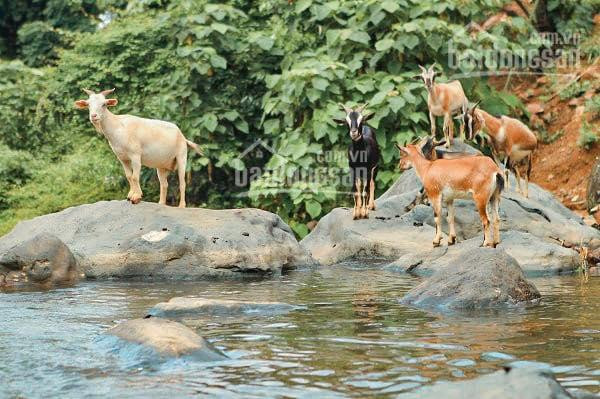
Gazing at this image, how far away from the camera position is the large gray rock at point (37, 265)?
11.5 m

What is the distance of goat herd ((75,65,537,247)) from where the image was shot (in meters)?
12.0

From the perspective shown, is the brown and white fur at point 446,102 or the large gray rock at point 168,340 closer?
the large gray rock at point 168,340

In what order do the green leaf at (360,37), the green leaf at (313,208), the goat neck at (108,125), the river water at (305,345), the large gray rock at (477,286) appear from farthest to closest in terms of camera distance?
the green leaf at (360,37) → the green leaf at (313,208) → the goat neck at (108,125) → the large gray rock at (477,286) → the river water at (305,345)

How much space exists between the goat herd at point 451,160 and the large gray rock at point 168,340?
5.59 m

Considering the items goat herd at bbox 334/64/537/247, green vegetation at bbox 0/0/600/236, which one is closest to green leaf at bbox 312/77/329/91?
green vegetation at bbox 0/0/600/236

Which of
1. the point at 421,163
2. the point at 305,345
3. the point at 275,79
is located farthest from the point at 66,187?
the point at 305,345

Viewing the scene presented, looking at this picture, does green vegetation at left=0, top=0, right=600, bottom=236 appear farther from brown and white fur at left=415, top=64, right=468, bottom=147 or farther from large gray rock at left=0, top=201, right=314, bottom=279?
large gray rock at left=0, top=201, right=314, bottom=279

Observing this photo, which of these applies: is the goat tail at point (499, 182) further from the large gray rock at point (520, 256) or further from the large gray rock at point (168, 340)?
the large gray rock at point (168, 340)

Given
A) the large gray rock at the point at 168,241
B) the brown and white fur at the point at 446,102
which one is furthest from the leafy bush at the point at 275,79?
the large gray rock at the point at 168,241

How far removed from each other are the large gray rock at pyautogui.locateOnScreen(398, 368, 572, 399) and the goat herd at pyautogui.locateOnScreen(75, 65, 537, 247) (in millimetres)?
6380

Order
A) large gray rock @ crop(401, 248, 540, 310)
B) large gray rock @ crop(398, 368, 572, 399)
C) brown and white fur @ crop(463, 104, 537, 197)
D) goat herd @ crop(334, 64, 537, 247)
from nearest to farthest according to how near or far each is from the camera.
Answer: large gray rock @ crop(398, 368, 572, 399)
large gray rock @ crop(401, 248, 540, 310)
goat herd @ crop(334, 64, 537, 247)
brown and white fur @ crop(463, 104, 537, 197)

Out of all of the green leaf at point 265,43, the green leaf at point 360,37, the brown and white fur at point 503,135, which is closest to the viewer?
the brown and white fur at point 503,135

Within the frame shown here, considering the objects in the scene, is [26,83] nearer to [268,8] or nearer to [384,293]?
[268,8]
